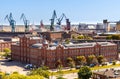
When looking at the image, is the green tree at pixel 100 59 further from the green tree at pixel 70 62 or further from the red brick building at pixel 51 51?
the green tree at pixel 70 62

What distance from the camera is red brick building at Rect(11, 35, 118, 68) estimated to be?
53.3 metres

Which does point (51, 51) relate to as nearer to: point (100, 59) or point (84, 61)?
point (84, 61)

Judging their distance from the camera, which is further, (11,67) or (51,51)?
(11,67)

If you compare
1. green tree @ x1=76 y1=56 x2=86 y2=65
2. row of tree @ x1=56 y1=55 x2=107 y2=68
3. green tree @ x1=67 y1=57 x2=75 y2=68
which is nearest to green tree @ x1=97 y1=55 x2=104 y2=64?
row of tree @ x1=56 y1=55 x2=107 y2=68

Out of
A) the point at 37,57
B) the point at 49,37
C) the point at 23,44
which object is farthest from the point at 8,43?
the point at 37,57

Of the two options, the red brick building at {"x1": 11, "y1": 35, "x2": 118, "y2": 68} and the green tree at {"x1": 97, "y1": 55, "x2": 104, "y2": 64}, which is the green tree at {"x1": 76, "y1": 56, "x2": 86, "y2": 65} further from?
the green tree at {"x1": 97, "y1": 55, "x2": 104, "y2": 64}

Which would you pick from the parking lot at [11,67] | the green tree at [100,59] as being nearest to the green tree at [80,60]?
the green tree at [100,59]

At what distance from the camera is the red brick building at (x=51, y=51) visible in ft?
175

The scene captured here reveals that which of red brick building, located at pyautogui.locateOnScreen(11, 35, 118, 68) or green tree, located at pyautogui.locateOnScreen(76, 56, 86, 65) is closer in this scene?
red brick building, located at pyautogui.locateOnScreen(11, 35, 118, 68)

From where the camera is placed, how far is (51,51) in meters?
52.9

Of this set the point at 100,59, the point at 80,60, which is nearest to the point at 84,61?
the point at 80,60

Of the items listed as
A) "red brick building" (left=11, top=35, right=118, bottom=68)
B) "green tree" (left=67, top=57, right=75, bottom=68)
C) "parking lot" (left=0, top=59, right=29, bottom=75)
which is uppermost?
"red brick building" (left=11, top=35, right=118, bottom=68)

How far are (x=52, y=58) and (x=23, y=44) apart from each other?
9.76 metres

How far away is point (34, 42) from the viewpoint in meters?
59.2
